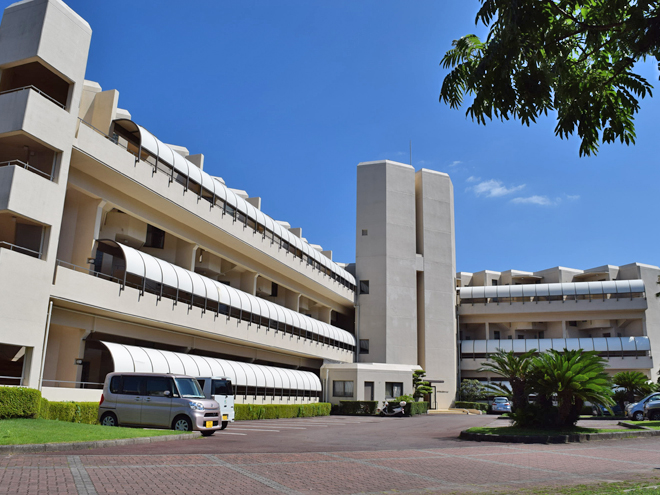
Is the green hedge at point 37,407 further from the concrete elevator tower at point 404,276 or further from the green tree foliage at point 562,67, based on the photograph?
the concrete elevator tower at point 404,276

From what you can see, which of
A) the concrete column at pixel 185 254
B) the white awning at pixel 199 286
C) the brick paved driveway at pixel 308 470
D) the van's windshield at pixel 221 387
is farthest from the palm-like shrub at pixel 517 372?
the concrete column at pixel 185 254

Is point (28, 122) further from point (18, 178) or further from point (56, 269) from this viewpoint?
point (56, 269)

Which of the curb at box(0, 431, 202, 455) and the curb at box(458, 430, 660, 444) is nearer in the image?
the curb at box(0, 431, 202, 455)

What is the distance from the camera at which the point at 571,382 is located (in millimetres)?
21422

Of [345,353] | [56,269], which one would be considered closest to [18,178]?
[56,269]

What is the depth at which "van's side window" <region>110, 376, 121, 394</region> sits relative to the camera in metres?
18.7

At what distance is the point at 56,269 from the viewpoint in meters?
21.6

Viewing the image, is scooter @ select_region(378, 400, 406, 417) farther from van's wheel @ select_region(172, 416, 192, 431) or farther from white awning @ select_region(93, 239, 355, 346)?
van's wheel @ select_region(172, 416, 192, 431)

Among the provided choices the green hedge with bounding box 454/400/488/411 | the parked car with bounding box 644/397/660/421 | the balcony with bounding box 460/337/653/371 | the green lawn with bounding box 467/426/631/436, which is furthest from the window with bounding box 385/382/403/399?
the green lawn with bounding box 467/426/631/436

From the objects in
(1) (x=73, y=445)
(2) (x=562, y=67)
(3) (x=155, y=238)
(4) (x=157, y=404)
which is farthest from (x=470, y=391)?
(2) (x=562, y=67)

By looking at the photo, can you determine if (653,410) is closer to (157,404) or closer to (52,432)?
(157,404)

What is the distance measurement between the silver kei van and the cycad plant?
12609 millimetres

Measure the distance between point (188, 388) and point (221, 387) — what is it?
6.97 m

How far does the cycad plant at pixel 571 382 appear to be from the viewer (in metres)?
21.5
